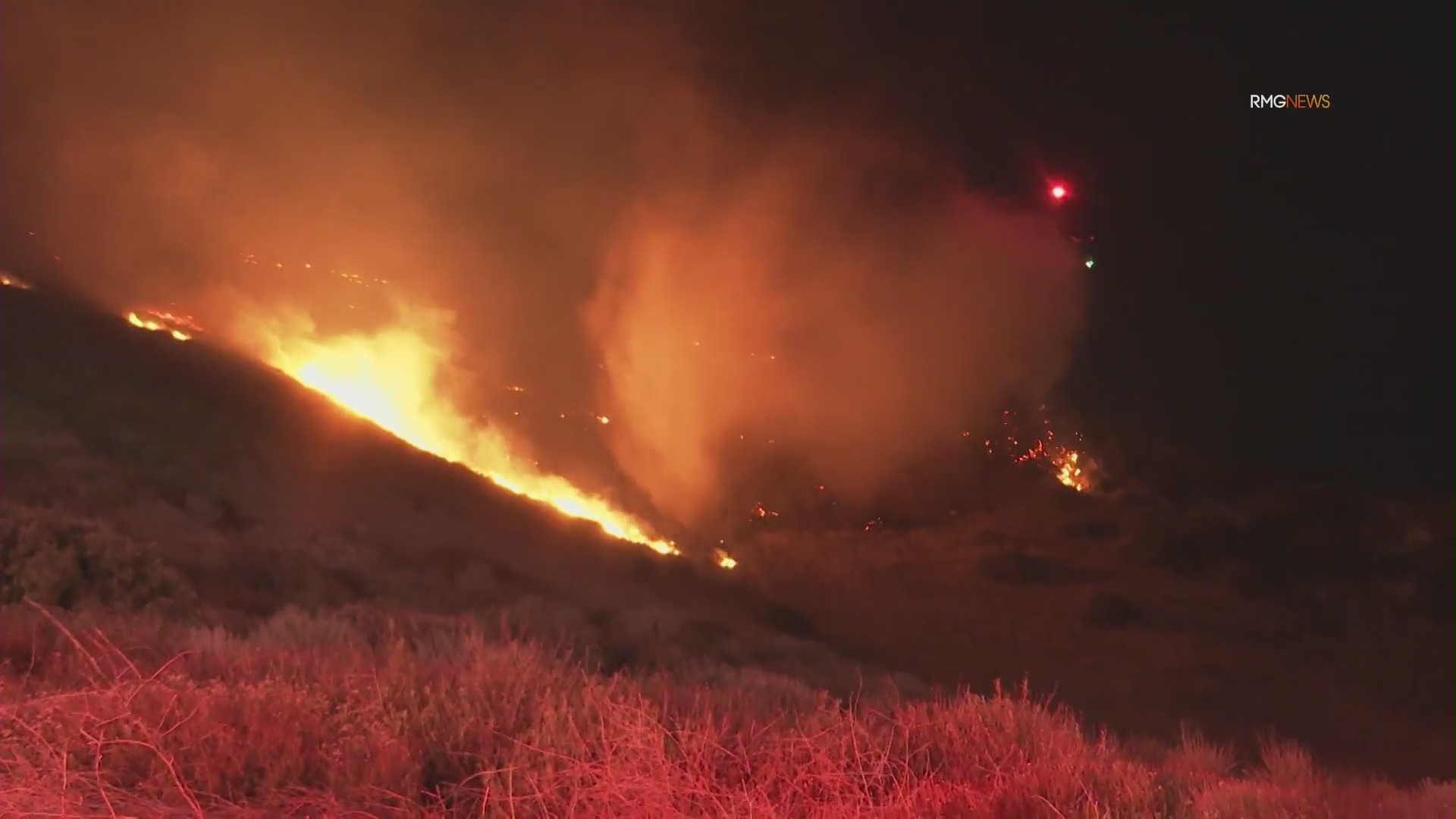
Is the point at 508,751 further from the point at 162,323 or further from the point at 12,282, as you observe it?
the point at 12,282

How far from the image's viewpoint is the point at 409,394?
2891 centimetres

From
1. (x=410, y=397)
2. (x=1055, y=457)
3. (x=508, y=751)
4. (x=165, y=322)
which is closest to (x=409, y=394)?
(x=410, y=397)

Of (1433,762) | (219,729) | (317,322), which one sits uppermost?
(317,322)

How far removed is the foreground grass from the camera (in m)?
4.19

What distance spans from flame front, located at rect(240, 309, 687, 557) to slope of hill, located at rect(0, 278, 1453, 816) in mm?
2915

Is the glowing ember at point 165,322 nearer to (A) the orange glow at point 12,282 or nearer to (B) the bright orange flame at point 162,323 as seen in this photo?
(B) the bright orange flame at point 162,323

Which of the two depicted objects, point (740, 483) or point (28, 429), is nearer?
point (28, 429)

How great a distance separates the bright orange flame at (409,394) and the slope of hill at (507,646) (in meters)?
3.01

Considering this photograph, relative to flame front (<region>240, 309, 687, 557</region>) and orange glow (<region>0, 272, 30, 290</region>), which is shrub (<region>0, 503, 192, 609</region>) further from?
orange glow (<region>0, 272, 30, 290</region>)

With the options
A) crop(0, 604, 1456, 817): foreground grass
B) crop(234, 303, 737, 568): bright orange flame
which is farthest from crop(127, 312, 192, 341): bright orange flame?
crop(0, 604, 1456, 817): foreground grass

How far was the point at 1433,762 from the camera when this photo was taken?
1095 cm

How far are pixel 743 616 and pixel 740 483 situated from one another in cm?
1017

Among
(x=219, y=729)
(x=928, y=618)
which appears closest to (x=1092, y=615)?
(x=928, y=618)

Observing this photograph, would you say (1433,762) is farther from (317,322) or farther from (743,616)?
(317,322)
